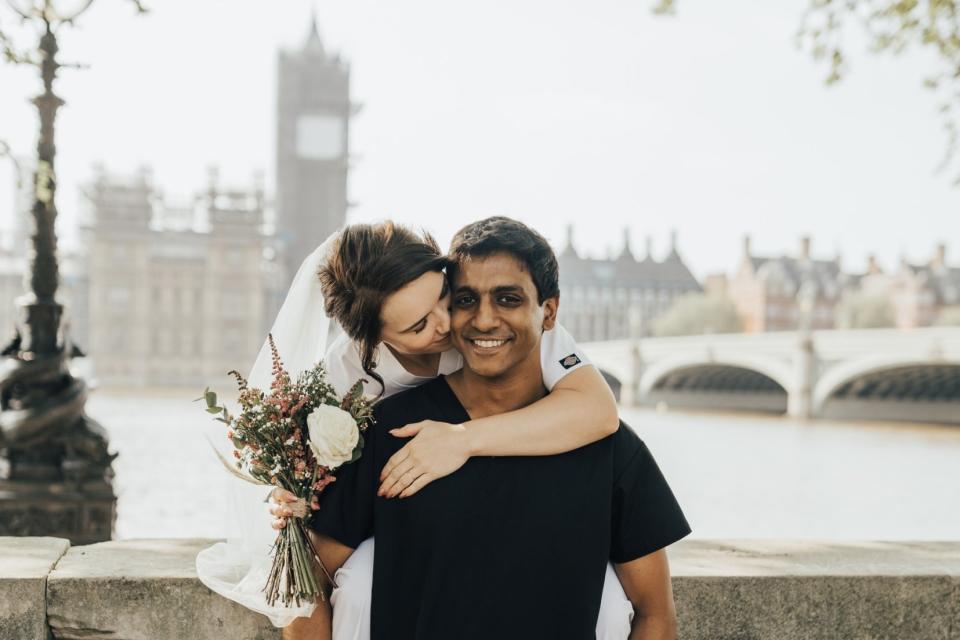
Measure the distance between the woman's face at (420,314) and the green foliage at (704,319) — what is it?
61.9 meters

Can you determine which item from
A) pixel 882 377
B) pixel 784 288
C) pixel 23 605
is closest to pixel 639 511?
pixel 23 605

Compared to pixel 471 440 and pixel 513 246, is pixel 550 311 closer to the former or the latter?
pixel 513 246

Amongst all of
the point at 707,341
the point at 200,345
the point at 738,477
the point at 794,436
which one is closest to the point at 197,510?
the point at 738,477

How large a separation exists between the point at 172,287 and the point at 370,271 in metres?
62.9

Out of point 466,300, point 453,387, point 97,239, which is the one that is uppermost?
point 97,239

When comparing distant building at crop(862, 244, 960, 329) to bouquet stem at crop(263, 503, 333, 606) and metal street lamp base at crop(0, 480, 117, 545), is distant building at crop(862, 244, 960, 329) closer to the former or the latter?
metal street lamp base at crop(0, 480, 117, 545)

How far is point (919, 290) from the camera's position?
213 feet

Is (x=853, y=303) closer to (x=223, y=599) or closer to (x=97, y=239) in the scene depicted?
(x=97, y=239)

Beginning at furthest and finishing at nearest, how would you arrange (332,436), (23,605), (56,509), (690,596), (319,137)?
(319,137) < (56,509) < (690,596) < (23,605) < (332,436)

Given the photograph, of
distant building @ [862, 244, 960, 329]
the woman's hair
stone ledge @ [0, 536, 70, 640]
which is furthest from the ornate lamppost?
distant building @ [862, 244, 960, 329]

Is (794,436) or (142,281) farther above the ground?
(142,281)

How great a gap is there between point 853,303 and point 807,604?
197 ft

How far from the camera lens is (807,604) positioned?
2.17m

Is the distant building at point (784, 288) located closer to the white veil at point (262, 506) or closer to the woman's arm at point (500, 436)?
the white veil at point (262, 506)
